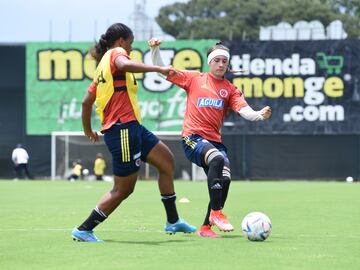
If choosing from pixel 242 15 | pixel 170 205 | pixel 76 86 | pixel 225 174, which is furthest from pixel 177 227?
pixel 242 15

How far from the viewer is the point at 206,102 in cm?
1122

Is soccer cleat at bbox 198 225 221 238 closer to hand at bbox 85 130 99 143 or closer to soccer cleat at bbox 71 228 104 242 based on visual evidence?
soccer cleat at bbox 71 228 104 242

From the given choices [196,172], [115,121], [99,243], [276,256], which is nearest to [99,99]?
[115,121]

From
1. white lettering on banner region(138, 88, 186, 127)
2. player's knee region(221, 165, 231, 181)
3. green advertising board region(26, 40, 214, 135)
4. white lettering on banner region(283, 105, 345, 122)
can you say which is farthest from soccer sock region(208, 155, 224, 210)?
white lettering on banner region(138, 88, 186, 127)

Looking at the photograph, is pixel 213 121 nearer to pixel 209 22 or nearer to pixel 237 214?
pixel 237 214

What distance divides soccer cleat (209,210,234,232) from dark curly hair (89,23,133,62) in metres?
2.12

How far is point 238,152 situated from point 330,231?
33.2m

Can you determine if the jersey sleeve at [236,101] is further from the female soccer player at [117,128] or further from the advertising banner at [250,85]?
the advertising banner at [250,85]

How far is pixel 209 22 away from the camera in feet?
296

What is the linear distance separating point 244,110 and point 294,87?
1298 inches

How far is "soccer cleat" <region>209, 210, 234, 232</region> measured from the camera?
10.4 m

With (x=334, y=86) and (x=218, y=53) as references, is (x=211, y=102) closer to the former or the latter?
(x=218, y=53)

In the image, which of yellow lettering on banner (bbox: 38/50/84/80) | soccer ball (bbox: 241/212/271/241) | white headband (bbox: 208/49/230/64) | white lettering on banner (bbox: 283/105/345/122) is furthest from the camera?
yellow lettering on banner (bbox: 38/50/84/80)

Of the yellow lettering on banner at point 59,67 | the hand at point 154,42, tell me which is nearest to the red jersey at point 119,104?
the hand at point 154,42
